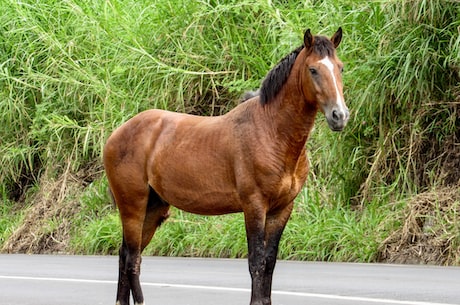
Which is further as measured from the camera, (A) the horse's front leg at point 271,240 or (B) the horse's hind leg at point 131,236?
(B) the horse's hind leg at point 131,236

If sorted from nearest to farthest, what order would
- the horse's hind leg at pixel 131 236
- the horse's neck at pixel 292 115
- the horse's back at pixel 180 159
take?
the horse's neck at pixel 292 115, the horse's back at pixel 180 159, the horse's hind leg at pixel 131 236

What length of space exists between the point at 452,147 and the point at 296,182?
24.7 ft

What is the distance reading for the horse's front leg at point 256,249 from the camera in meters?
8.12

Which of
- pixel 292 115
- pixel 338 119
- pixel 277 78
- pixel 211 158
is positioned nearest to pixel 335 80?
pixel 338 119

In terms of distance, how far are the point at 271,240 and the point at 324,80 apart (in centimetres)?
119

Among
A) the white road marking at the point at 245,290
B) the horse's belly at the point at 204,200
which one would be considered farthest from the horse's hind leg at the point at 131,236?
the white road marking at the point at 245,290

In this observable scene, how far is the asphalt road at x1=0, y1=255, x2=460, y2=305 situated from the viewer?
10.3 metres

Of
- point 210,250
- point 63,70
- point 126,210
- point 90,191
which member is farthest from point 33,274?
point 63,70

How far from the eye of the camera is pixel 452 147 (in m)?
15.5

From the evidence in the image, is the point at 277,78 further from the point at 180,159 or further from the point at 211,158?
the point at 180,159

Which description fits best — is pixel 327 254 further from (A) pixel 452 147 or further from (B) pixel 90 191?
(B) pixel 90 191

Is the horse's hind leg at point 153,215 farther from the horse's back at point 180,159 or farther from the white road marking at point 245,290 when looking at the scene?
the white road marking at point 245,290

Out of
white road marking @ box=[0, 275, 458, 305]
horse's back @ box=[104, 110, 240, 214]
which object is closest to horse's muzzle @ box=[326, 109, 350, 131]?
horse's back @ box=[104, 110, 240, 214]

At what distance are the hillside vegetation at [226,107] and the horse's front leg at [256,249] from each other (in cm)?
567
